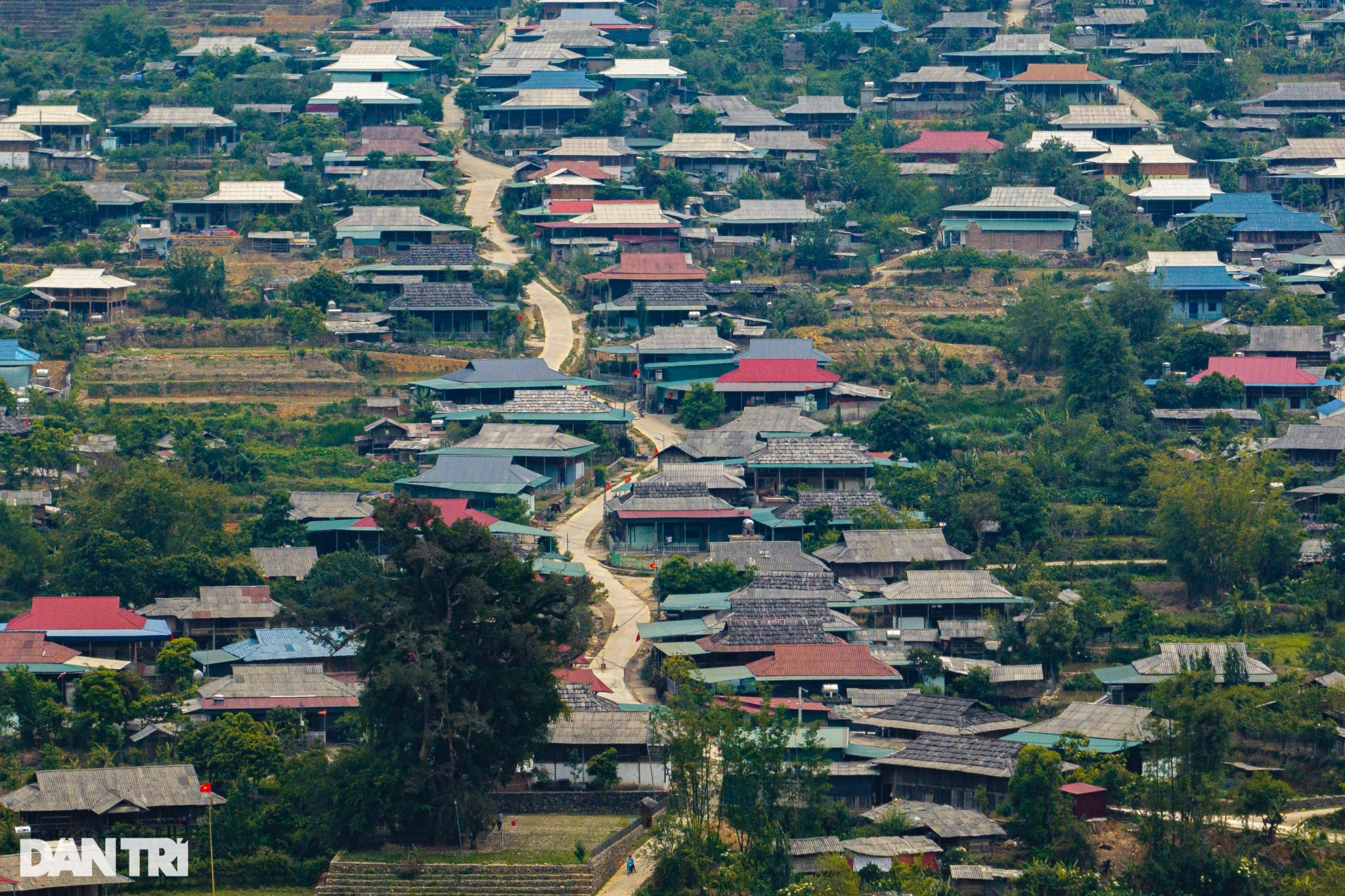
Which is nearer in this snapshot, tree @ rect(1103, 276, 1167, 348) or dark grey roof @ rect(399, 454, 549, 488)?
dark grey roof @ rect(399, 454, 549, 488)

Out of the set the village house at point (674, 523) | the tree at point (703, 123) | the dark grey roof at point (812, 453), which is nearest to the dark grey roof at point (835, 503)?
the village house at point (674, 523)

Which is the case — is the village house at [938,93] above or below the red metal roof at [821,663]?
above

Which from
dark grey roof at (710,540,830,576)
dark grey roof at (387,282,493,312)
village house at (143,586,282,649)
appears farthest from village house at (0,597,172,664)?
dark grey roof at (387,282,493,312)

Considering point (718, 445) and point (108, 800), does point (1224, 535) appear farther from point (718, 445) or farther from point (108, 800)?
point (108, 800)

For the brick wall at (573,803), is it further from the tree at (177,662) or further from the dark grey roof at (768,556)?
the dark grey roof at (768,556)

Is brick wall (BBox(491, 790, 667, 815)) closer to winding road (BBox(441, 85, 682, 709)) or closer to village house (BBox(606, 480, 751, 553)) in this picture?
winding road (BBox(441, 85, 682, 709))

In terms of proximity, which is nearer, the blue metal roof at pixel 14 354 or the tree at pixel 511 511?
the tree at pixel 511 511

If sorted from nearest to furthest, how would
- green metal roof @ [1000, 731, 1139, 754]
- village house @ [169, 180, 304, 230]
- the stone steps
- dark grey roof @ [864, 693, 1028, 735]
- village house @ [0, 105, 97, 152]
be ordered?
the stone steps
green metal roof @ [1000, 731, 1139, 754]
dark grey roof @ [864, 693, 1028, 735]
village house @ [169, 180, 304, 230]
village house @ [0, 105, 97, 152]

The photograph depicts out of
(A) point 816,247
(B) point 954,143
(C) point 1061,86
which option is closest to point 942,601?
(A) point 816,247
